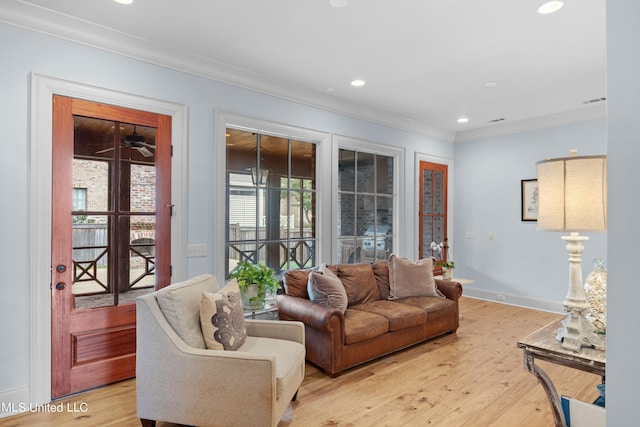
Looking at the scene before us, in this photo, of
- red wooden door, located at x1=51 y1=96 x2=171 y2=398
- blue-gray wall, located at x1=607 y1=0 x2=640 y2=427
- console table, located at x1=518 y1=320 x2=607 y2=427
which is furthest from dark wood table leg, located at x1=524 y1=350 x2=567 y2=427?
red wooden door, located at x1=51 y1=96 x2=171 y2=398

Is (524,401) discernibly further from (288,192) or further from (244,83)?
(244,83)

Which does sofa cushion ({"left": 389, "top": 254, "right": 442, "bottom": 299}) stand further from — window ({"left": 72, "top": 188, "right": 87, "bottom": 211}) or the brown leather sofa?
window ({"left": 72, "top": 188, "right": 87, "bottom": 211})

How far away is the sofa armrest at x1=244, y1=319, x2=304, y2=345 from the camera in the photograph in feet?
8.65

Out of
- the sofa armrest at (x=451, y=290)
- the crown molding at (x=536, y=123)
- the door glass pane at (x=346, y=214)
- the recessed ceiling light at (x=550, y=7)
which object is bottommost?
the sofa armrest at (x=451, y=290)

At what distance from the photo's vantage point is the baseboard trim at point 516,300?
16.8ft

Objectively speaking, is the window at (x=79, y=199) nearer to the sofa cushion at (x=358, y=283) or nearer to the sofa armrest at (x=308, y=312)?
the sofa armrest at (x=308, y=312)

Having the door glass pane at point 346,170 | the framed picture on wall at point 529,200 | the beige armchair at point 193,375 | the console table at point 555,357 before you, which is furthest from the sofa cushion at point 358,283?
the framed picture on wall at point 529,200

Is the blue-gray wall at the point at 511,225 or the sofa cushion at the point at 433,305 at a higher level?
the blue-gray wall at the point at 511,225

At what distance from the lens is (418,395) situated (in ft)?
8.98

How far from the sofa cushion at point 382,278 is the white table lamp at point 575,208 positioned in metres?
2.19

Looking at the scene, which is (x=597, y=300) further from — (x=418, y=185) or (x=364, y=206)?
(x=418, y=185)

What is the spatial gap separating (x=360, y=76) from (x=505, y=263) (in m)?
3.76

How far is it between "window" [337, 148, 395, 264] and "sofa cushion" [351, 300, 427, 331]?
3.53 ft

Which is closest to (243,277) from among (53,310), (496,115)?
(53,310)
